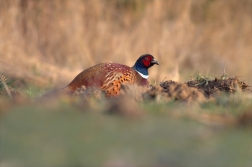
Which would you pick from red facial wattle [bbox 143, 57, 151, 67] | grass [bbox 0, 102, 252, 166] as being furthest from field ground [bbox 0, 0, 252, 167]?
red facial wattle [bbox 143, 57, 151, 67]

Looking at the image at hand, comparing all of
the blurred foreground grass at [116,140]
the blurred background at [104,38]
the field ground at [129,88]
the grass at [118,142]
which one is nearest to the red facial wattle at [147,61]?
the field ground at [129,88]

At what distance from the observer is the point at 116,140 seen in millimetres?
4062

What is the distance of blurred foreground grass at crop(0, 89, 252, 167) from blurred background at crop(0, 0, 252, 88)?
32.4 ft

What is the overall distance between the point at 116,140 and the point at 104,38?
42.6ft

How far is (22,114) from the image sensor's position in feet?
14.4

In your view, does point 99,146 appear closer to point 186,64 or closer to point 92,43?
point 92,43

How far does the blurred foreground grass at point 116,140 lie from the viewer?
4004 mm

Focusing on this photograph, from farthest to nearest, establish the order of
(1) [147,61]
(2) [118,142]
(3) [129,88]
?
1. (1) [147,61]
2. (3) [129,88]
3. (2) [118,142]

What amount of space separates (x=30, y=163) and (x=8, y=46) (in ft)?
36.1

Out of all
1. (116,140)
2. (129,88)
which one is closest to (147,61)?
(129,88)

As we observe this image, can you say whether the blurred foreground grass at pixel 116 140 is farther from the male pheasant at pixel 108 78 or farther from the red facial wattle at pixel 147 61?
the red facial wattle at pixel 147 61

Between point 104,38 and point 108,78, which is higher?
point 104,38

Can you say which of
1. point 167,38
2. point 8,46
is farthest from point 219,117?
point 167,38

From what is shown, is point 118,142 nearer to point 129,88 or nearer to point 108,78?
point 129,88
